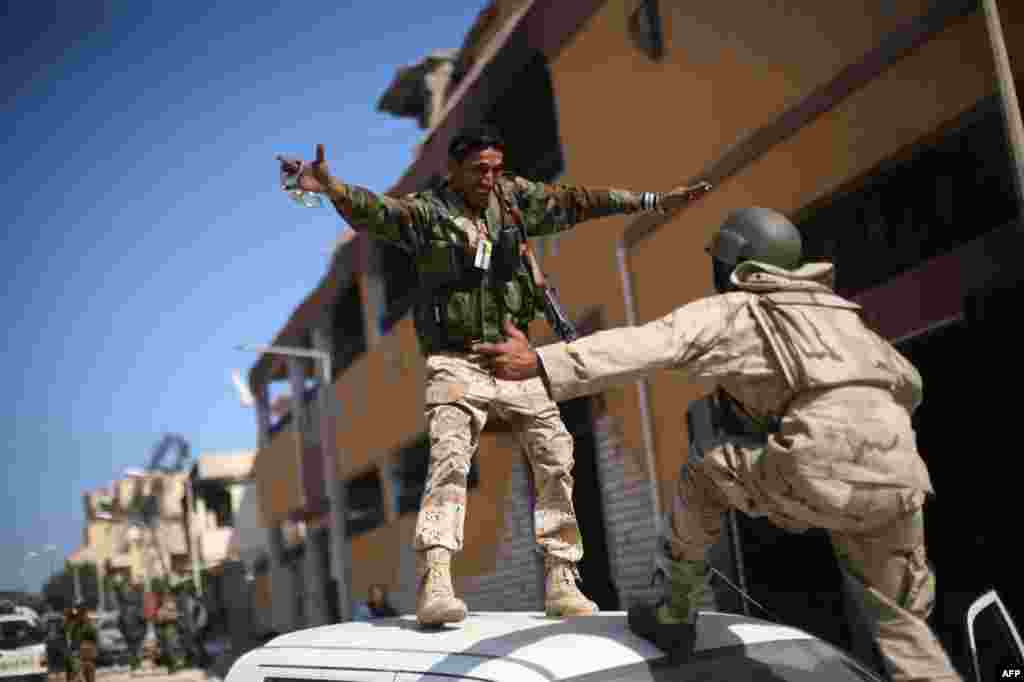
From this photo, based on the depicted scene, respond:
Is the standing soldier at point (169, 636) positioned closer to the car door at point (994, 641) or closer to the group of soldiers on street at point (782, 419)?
the group of soldiers on street at point (782, 419)

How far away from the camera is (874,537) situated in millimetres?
2848

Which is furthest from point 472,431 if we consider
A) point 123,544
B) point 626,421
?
point 123,544

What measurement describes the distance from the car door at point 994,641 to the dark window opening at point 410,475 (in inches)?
578

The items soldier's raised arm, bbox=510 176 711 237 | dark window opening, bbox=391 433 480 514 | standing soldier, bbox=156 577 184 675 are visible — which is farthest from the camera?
standing soldier, bbox=156 577 184 675

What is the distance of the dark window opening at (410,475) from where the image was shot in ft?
60.2

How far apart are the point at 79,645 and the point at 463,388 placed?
1001 cm

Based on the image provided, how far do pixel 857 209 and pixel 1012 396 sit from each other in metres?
2.06

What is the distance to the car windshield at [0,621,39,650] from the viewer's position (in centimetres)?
919

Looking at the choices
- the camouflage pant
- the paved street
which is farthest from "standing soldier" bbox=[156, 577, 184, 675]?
the camouflage pant

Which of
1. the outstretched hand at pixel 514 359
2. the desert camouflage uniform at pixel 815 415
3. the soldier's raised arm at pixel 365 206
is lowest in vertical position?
the desert camouflage uniform at pixel 815 415

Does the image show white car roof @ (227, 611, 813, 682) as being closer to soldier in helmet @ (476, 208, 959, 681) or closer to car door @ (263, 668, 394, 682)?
car door @ (263, 668, 394, 682)

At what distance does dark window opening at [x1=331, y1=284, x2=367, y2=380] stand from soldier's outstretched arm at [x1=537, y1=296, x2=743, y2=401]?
1924 centimetres

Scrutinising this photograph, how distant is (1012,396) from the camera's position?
7016 millimetres

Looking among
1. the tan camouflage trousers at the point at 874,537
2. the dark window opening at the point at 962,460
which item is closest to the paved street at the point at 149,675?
the dark window opening at the point at 962,460
